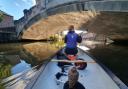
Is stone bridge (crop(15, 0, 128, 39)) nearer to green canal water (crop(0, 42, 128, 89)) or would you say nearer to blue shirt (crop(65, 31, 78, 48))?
green canal water (crop(0, 42, 128, 89))

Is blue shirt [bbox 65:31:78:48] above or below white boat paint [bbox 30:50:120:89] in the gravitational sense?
above

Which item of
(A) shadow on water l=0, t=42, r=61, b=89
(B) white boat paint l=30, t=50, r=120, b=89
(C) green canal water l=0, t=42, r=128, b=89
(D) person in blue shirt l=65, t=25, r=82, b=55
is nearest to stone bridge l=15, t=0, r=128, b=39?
(C) green canal water l=0, t=42, r=128, b=89

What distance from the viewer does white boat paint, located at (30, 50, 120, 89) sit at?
6828 millimetres

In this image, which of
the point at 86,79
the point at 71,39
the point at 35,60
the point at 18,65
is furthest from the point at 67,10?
the point at 86,79

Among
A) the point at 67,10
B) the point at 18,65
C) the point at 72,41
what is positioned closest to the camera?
the point at 72,41

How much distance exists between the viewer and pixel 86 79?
25.7 feet

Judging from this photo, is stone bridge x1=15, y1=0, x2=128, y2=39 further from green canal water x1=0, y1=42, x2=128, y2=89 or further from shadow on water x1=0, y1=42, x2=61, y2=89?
shadow on water x1=0, y1=42, x2=61, y2=89

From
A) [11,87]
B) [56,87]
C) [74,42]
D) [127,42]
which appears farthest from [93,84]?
[127,42]

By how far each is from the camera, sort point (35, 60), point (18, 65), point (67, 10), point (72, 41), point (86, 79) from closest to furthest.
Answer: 1. point (86, 79)
2. point (72, 41)
3. point (18, 65)
4. point (35, 60)
5. point (67, 10)

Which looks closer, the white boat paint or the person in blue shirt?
the white boat paint

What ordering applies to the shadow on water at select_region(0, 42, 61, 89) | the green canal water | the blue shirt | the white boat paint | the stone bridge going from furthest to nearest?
the stone bridge, the green canal water, the blue shirt, the shadow on water at select_region(0, 42, 61, 89), the white boat paint

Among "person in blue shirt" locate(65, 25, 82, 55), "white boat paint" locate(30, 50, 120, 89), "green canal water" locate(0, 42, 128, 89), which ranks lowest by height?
"green canal water" locate(0, 42, 128, 89)

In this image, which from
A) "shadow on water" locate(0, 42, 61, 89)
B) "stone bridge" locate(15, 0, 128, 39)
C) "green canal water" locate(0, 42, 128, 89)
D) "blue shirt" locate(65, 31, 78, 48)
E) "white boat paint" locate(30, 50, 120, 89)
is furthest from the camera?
"stone bridge" locate(15, 0, 128, 39)

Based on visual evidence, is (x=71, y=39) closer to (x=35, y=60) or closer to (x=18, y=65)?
(x=18, y=65)
